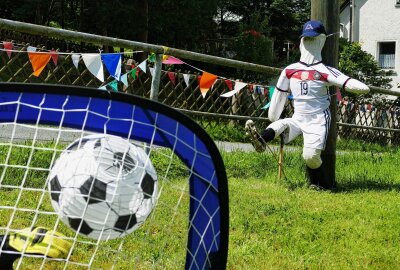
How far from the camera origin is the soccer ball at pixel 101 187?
6.13 ft

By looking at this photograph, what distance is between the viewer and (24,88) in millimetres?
1666

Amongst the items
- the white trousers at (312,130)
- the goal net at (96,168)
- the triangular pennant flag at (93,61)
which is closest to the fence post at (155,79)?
the triangular pennant flag at (93,61)

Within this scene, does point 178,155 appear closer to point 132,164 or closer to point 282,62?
point 132,164

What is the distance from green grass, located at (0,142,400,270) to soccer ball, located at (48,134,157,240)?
0.26 meters

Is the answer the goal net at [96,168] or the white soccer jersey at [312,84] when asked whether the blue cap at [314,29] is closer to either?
the white soccer jersey at [312,84]

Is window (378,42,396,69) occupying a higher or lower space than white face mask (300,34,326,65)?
higher

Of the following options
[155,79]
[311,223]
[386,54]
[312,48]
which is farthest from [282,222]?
[386,54]

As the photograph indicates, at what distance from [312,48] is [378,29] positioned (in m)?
26.5

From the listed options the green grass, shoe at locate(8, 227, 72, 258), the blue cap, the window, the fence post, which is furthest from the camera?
the window

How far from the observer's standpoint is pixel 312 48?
5598 mm

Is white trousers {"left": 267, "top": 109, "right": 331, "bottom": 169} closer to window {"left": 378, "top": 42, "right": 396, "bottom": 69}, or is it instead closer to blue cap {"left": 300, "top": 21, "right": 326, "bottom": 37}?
blue cap {"left": 300, "top": 21, "right": 326, "bottom": 37}

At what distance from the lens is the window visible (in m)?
30.5

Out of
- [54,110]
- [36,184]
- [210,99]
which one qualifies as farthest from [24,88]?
[210,99]

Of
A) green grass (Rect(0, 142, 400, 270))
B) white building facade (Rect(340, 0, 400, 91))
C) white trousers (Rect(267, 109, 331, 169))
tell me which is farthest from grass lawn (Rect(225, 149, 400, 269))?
white building facade (Rect(340, 0, 400, 91))
